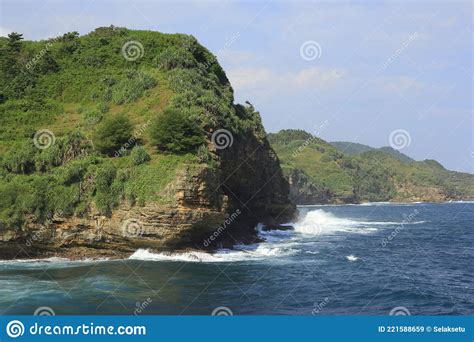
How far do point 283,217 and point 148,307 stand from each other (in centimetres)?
4717

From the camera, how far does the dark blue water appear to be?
26.0 m

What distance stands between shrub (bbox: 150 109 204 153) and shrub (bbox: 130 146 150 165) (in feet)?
4.69

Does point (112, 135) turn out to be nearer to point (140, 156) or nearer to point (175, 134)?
point (140, 156)

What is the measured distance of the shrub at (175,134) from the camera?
42253 millimetres

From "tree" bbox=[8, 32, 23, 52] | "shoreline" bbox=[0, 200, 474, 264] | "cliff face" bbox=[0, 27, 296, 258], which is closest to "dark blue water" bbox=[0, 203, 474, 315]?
"shoreline" bbox=[0, 200, 474, 264]

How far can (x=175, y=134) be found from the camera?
42.2 meters

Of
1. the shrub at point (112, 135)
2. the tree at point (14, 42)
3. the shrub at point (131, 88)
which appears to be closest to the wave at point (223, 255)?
the shrub at point (112, 135)

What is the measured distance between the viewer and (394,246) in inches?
1964

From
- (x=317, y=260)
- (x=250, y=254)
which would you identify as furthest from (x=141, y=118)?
(x=317, y=260)

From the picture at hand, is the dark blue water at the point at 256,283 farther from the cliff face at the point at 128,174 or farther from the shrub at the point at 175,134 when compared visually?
the shrub at the point at 175,134

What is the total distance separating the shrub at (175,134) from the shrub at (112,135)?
9.56 feet

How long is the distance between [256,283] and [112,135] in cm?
2056

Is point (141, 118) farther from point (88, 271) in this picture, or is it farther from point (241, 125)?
point (88, 271)

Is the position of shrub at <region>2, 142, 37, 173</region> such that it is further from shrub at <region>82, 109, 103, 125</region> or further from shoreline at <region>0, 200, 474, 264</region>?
shoreline at <region>0, 200, 474, 264</region>
